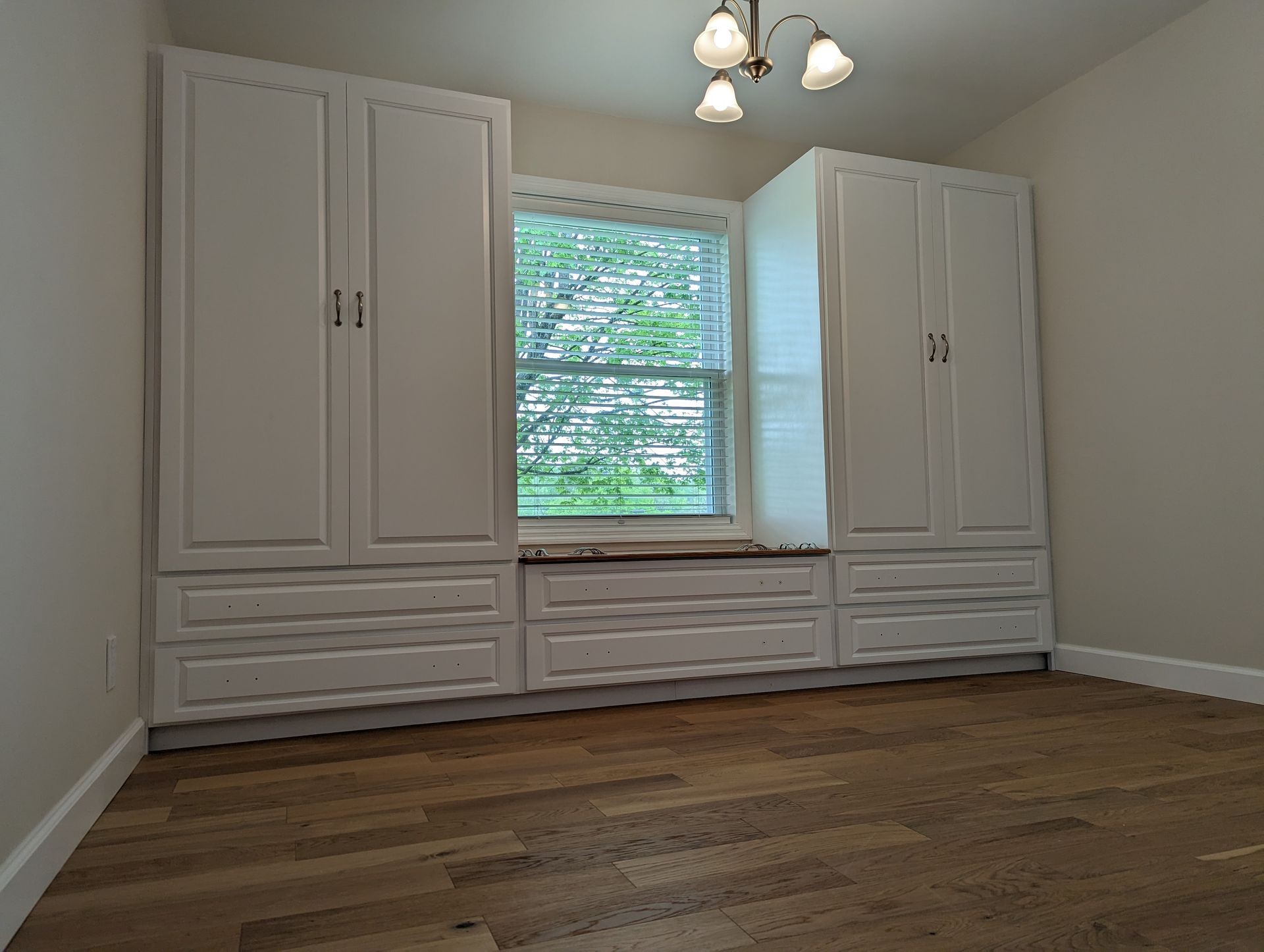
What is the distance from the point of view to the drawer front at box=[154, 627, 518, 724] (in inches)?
106

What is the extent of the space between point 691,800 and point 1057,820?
77 cm

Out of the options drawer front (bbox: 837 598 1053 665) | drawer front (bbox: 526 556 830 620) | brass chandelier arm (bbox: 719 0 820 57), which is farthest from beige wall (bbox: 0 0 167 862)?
drawer front (bbox: 837 598 1053 665)

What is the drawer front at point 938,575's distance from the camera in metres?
3.56

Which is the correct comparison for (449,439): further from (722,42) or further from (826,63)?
(826,63)

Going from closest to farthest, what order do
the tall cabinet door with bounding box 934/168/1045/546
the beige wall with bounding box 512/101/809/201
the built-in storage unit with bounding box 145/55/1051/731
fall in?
the built-in storage unit with bounding box 145/55/1051/731, the tall cabinet door with bounding box 934/168/1045/546, the beige wall with bounding box 512/101/809/201

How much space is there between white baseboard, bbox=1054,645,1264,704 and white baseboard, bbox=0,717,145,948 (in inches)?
138

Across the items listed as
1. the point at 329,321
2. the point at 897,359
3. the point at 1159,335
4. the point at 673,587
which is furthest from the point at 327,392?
the point at 1159,335

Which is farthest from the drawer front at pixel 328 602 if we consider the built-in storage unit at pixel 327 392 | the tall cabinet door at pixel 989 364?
the tall cabinet door at pixel 989 364

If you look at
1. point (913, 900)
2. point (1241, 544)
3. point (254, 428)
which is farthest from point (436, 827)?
point (1241, 544)

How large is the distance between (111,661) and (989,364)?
11.3 feet

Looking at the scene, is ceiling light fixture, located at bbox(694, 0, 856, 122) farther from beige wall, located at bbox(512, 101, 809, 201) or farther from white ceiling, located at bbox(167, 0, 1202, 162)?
beige wall, located at bbox(512, 101, 809, 201)

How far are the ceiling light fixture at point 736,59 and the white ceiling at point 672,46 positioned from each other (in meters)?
0.38

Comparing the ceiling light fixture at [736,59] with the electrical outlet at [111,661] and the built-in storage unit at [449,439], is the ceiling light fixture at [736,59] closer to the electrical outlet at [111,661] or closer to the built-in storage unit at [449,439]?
the built-in storage unit at [449,439]

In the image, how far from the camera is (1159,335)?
11.2 feet
